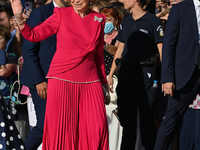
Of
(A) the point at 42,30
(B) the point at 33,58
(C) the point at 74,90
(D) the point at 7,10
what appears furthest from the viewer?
(D) the point at 7,10

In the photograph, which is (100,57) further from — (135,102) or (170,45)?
(135,102)

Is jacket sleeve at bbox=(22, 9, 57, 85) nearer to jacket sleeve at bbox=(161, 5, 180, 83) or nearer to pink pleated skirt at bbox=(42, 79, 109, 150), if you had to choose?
pink pleated skirt at bbox=(42, 79, 109, 150)

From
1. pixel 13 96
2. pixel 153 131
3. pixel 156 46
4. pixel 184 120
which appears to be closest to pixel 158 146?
pixel 153 131

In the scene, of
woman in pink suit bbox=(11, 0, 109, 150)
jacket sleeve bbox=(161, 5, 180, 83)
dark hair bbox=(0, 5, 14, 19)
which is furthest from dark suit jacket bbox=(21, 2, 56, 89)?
dark hair bbox=(0, 5, 14, 19)

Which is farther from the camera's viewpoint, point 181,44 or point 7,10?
point 7,10

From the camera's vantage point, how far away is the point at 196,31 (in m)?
4.74

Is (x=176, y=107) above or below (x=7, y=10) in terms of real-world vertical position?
below

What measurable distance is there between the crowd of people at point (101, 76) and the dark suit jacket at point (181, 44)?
0.04 ft

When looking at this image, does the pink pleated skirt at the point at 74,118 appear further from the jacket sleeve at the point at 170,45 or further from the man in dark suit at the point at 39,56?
the jacket sleeve at the point at 170,45

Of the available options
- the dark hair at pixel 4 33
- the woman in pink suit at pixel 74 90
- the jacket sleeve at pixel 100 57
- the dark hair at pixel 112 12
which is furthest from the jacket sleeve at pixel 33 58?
the dark hair at pixel 112 12

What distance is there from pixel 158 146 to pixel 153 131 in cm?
39

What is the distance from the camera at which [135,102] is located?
5.55 meters

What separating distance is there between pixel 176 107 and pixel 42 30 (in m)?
1.81

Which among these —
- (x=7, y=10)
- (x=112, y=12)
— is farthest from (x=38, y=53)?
(x=7, y=10)
